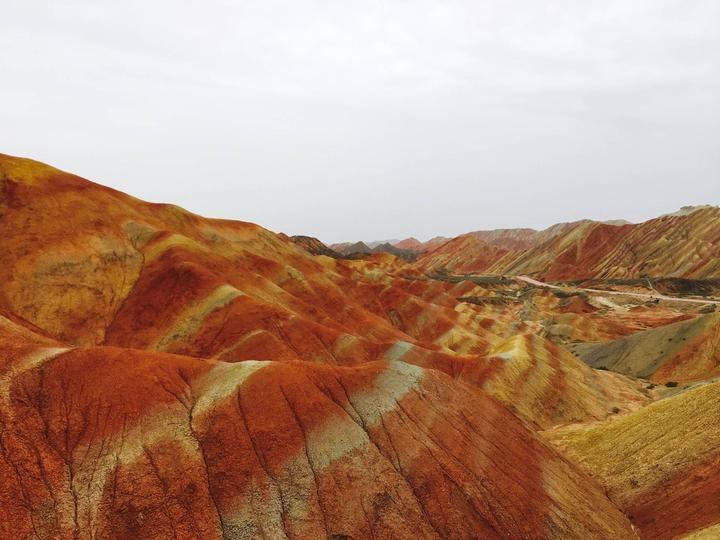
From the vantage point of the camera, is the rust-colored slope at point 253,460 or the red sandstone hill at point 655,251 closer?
the rust-colored slope at point 253,460

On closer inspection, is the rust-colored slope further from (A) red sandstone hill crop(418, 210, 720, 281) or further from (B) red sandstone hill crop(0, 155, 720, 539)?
(A) red sandstone hill crop(418, 210, 720, 281)

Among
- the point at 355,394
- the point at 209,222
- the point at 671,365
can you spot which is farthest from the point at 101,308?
the point at 671,365

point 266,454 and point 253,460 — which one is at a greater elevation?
point 266,454

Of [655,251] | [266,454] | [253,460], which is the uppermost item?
[655,251]

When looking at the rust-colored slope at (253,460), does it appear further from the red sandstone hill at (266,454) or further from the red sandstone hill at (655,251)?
the red sandstone hill at (655,251)

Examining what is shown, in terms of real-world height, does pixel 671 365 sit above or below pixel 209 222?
below

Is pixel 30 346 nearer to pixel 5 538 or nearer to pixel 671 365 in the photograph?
pixel 5 538

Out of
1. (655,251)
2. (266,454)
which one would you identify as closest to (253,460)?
(266,454)

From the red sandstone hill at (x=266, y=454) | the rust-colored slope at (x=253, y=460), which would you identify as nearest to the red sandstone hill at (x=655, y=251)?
the red sandstone hill at (x=266, y=454)

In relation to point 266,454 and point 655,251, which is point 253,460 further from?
point 655,251

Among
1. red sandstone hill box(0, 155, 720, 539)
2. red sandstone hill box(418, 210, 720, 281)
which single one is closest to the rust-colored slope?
red sandstone hill box(0, 155, 720, 539)

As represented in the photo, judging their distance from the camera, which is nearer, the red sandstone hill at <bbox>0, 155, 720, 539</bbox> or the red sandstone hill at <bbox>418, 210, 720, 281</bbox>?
the red sandstone hill at <bbox>0, 155, 720, 539</bbox>
